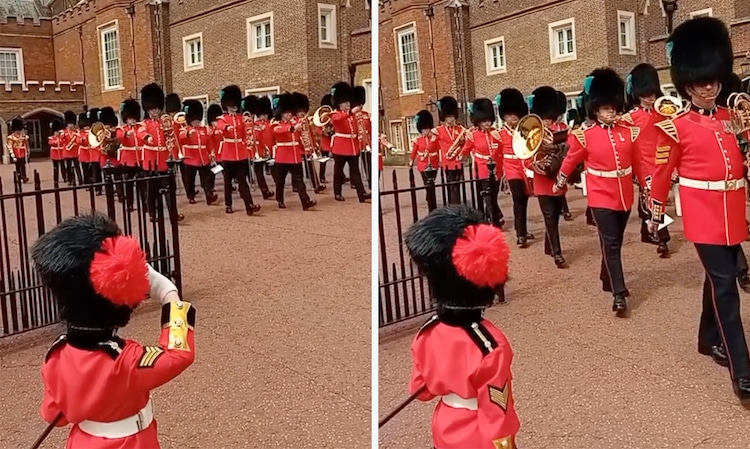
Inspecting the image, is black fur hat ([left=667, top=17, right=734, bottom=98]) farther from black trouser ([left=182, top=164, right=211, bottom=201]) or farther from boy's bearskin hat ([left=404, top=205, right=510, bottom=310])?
black trouser ([left=182, top=164, right=211, bottom=201])

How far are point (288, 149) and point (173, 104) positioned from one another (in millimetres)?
780

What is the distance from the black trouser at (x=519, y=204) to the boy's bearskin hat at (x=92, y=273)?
5.12 ft

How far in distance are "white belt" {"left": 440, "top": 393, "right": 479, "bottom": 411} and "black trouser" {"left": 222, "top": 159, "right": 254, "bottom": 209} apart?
1.95 meters

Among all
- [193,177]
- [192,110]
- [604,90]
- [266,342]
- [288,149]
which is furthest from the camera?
[193,177]

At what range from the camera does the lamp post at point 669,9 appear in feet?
7.32

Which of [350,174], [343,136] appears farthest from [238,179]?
[350,174]

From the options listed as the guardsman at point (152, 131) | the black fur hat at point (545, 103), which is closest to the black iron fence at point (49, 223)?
the guardsman at point (152, 131)

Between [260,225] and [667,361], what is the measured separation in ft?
5.46

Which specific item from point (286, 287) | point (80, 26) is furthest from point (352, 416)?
point (80, 26)

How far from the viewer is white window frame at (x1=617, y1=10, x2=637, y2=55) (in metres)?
2.26

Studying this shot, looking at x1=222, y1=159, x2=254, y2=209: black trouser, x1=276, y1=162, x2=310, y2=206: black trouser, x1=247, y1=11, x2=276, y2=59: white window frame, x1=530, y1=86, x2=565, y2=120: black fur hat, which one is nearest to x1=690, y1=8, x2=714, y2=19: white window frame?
x1=530, y1=86, x2=565, y2=120: black fur hat

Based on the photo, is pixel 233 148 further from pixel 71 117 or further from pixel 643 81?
pixel 643 81

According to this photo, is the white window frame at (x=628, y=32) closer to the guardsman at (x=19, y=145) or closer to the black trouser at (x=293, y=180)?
the black trouser at (x=293, y=180)

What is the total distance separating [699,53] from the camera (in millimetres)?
1988
